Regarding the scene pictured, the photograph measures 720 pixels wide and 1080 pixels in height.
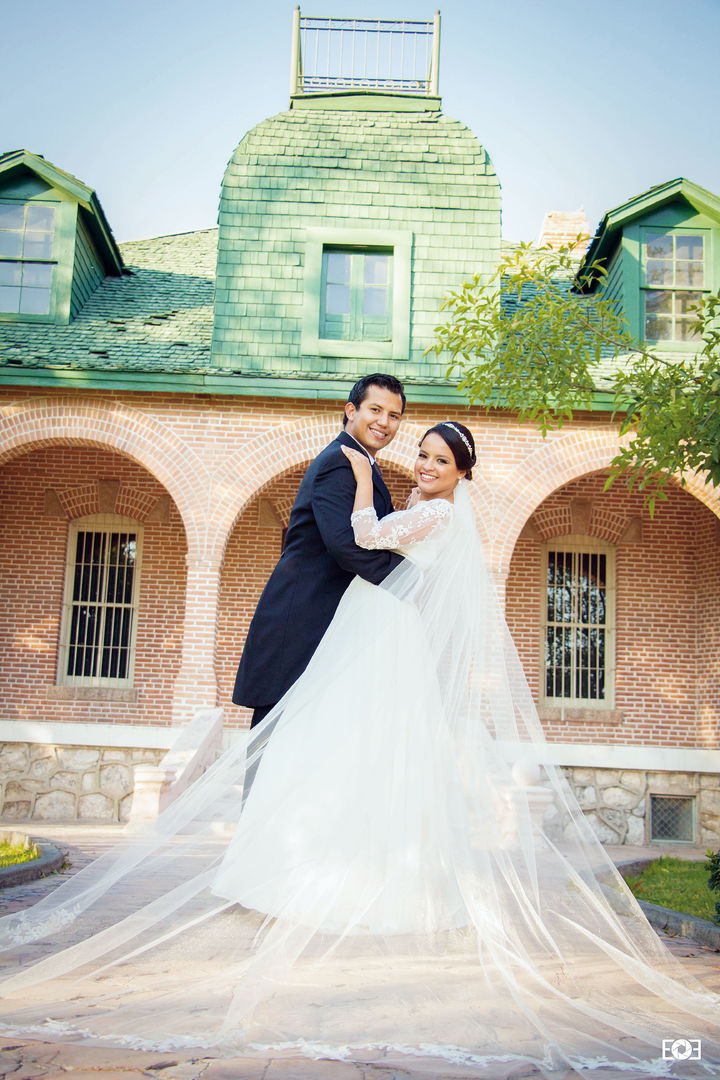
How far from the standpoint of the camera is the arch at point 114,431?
11031 mm

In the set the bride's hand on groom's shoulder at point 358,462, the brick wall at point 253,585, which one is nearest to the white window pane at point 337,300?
the brick wall at point 253,585

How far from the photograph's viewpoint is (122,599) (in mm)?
12898

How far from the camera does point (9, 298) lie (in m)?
12.1

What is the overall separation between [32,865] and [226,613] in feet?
21.2

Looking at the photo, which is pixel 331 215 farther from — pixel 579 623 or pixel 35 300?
pixel 579 623

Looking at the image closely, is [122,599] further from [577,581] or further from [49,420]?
[577,581]

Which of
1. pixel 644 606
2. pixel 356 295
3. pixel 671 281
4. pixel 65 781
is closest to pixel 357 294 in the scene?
pixel 356 295

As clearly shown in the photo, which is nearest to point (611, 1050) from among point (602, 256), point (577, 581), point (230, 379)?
point (230, 379)

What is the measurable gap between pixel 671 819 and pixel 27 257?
10.8 meters

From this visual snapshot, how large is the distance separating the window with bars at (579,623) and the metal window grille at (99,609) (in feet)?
18.5

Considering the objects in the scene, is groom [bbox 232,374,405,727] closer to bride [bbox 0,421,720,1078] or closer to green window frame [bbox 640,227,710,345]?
bride [bbox 0,421,720,1078]

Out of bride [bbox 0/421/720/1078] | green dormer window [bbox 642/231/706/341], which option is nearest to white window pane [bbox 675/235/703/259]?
green dormer window [bbox 642/231/706/341]

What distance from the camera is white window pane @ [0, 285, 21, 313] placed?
12.1m

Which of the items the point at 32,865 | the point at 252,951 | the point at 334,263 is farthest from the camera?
the point at 334,263
